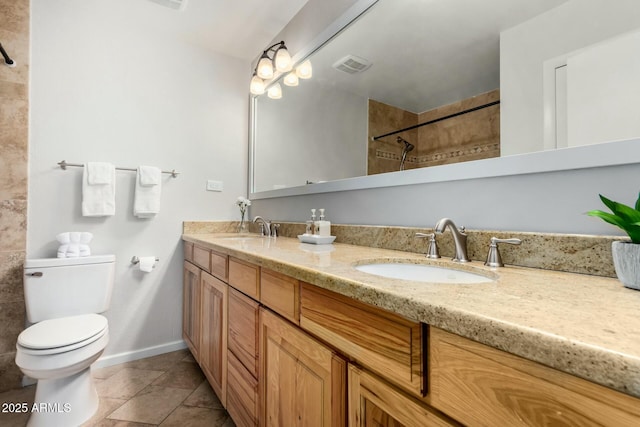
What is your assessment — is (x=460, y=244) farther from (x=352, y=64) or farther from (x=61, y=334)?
(x=61, y=334)

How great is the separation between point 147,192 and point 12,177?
0.66m

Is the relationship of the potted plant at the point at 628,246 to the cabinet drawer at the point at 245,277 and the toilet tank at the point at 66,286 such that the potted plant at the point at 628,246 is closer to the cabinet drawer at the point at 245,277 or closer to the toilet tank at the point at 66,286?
the cabinet drawer at the point at 245,277

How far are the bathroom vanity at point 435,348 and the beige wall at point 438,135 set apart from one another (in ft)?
1.31

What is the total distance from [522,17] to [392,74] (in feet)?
1.77

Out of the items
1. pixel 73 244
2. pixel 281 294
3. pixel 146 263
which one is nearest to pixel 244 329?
pixel 281 294

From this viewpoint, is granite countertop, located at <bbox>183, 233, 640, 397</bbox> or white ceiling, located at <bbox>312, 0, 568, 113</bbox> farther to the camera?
white ceiling, located at <bbox>312, 0, 568, 113</bbox>

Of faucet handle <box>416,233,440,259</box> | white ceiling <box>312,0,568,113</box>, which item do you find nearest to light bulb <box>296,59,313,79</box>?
white ceiling <box>312,0,568,113</box>

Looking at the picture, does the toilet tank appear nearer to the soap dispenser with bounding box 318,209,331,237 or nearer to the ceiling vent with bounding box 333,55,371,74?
the soap dispenser with bounding box 318,209,331,237

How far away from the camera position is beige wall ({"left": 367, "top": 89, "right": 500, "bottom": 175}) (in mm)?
997

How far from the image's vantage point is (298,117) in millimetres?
2113

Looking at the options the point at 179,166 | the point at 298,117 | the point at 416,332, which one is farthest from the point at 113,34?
the point at 416,332

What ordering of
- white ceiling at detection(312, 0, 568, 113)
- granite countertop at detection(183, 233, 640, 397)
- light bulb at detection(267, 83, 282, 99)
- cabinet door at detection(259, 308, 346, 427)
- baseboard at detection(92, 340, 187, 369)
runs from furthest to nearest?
light bulb at detection(267, 83, 282, 99) → baseboard at detection(92, 340, 187, 369) → white ceiling at detection(312, 0, 568, 113) → cabinet door at detection(259, 308, 346, 427) → granite countertop at detection(183, 233, 640, 397)

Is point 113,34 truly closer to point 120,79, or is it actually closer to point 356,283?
point 120,79

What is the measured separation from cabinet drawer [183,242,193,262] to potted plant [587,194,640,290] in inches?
80.8
